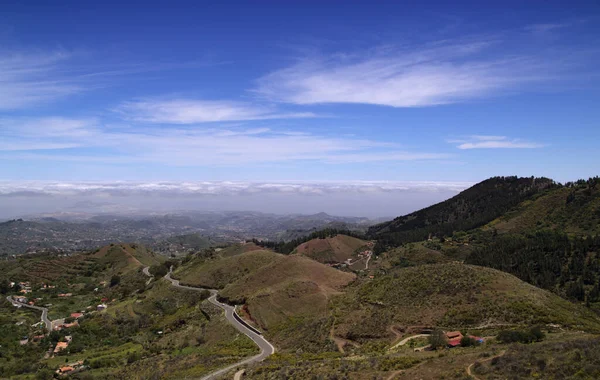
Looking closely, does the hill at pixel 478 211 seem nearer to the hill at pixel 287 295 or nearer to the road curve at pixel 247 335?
the hill at pixel 287 295

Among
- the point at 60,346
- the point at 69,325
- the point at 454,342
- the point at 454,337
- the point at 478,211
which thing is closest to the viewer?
the point at 454,342

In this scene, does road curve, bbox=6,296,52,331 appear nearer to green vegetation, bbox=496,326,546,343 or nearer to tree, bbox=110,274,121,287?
tree, bbox=110,274,121,287

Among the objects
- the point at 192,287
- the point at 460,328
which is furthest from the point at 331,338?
the point at 192,287

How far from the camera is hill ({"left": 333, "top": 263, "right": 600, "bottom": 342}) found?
39.8m

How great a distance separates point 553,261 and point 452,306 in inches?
2330

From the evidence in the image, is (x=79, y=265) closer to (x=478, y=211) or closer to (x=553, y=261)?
(x=553, y=261)

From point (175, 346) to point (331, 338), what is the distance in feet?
86.3

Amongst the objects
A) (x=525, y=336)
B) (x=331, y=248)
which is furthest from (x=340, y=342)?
(x=331, y=248)

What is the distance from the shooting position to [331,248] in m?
→ 151

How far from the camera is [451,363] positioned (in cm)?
2577

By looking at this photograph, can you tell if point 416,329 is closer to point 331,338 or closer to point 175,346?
point 331,338

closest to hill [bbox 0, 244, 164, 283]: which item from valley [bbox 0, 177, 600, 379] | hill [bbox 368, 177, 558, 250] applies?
valley [bbox 0, 177, 600, 379]

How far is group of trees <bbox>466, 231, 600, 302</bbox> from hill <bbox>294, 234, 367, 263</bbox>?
169 ft

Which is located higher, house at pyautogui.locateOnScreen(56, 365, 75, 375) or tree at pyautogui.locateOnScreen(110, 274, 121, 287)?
house at pyautogui.locateOnScreen(56, 365, 75, 375)
